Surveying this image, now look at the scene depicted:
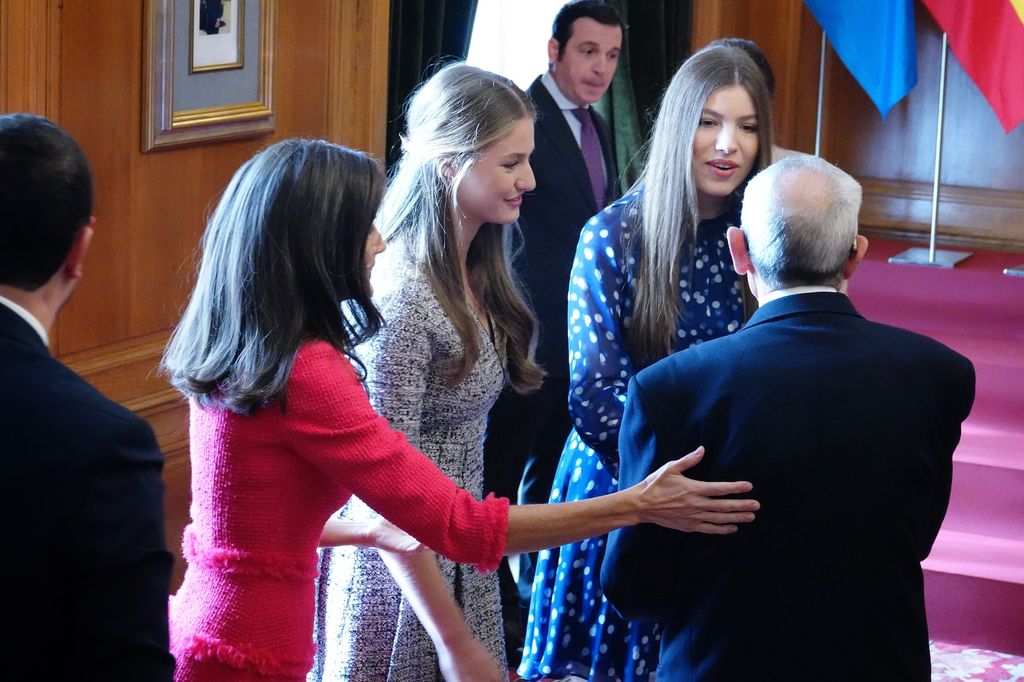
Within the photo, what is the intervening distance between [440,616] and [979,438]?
10.5 feet

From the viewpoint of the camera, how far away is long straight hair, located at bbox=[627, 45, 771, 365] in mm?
2615

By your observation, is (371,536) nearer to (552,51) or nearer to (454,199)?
(454,199)

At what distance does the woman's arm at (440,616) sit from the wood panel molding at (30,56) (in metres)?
1.18

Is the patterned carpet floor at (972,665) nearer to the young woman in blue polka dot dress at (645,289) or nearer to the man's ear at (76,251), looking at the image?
the young woman in blue polka dot dress at (645,289)

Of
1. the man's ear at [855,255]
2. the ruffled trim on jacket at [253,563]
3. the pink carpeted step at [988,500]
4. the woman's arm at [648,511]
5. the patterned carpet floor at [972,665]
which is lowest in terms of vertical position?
the patterned carpet floor at [972,665]

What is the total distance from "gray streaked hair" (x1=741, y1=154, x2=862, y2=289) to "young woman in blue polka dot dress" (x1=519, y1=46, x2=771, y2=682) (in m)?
0.72

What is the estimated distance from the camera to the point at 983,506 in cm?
446

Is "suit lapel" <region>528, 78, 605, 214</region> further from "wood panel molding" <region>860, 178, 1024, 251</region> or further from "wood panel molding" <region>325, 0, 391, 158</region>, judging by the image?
"wood panel molding" <region>860, 178, 1024, 251</region>

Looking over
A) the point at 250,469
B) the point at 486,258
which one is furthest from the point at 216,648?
the point at 486,258

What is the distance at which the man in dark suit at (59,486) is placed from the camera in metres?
1.27

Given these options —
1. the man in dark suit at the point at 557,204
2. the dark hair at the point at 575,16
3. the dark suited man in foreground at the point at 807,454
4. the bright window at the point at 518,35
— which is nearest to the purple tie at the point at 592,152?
the man in dark suit at the point at 557,204

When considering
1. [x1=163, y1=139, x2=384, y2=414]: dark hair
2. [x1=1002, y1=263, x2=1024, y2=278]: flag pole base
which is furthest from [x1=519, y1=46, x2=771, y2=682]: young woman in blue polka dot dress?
[x1=1002, y1=263, x2=1024, y2=278]: flag pole base

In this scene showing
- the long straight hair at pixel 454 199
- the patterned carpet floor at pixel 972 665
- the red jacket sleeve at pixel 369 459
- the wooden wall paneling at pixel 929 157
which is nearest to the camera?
the red jacket sleeve at pixel 369 459

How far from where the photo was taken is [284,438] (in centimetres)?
171
